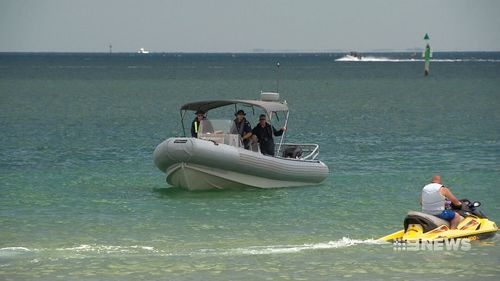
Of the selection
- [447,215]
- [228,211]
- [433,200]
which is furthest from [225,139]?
[447,215]

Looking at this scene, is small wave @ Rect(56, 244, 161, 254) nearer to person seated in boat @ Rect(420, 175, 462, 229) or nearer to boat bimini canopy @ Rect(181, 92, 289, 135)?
person seated in boat @ Rect(420, 175, 462, 229)

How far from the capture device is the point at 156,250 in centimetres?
1919

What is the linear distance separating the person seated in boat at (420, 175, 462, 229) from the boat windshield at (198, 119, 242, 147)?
24.4 ft

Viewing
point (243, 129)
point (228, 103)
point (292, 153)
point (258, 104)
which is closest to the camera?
point (243, 129)

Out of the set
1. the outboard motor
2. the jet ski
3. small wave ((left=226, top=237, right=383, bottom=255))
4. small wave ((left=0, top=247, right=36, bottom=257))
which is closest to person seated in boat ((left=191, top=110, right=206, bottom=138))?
the outboard motor

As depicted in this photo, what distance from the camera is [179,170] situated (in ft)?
83.6

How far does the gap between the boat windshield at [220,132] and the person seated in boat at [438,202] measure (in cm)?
743

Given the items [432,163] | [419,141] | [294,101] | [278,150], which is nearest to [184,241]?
[278,150]

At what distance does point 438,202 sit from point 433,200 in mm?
94

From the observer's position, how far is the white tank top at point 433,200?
19.0m

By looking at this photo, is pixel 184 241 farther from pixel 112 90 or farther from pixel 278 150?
pixel 112 90

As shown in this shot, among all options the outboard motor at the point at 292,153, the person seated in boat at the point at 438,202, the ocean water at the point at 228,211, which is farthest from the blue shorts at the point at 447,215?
the outboard motor at the point at 292,153

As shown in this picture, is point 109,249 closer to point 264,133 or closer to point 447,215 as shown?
point 447,215

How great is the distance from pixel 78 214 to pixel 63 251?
4.33 m
